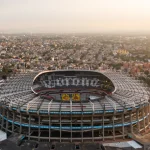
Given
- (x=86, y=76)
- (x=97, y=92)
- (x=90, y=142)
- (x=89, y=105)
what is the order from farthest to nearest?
1. (x=86, y=76)
2. (x=97, y=92)
3. (x=89, y=105)
4. (x=90, y=142)

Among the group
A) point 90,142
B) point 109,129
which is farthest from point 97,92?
point 90,142

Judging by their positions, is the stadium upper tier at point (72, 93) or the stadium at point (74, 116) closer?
the stadium at point (74, 116)

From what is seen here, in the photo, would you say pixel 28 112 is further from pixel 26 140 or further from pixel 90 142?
pixel 90 142

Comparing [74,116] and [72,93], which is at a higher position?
[74,116]

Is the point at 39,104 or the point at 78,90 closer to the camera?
the point at 39,104

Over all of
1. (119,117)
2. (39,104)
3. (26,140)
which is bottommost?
(26,140)

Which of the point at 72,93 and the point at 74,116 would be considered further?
the point at 72,93

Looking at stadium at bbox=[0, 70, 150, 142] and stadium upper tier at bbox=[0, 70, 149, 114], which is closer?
stadium at bbox=[0, 70, 150, 142]

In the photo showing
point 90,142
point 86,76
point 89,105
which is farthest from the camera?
point 86,76
